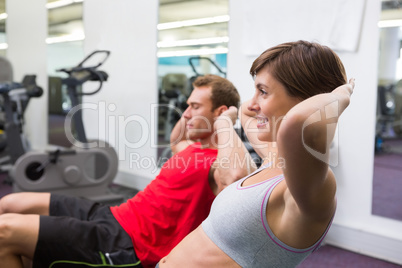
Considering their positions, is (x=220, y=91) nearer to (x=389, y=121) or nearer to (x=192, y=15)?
(x=389, y=121)

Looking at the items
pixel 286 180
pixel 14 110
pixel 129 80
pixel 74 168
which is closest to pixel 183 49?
pixel 129 80

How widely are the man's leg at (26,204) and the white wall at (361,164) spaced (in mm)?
1826

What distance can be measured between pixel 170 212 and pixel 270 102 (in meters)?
0.82

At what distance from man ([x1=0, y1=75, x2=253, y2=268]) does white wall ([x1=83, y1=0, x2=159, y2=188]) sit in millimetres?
Result: 2369

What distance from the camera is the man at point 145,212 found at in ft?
4.30

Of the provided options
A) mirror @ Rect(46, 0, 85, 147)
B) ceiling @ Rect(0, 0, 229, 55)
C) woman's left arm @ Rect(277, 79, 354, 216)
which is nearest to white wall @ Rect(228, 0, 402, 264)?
ceiling @ Rect(0, 0, 229, 55)

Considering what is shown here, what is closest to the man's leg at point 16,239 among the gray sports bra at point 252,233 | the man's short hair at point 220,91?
the gray sports bra at point 252,233

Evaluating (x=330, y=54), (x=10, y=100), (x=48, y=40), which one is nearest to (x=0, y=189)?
(x=10, y=100)

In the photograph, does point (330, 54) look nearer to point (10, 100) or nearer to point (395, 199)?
point (395, 199)

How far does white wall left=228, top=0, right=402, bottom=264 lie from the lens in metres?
2.41

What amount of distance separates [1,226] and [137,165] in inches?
119

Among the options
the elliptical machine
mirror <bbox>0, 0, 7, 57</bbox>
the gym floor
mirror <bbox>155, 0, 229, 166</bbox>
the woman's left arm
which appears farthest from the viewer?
mirror <bbox>0, 0, 7, 57</bbox>

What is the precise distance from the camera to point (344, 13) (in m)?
2.46

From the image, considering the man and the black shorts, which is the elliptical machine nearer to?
the man
